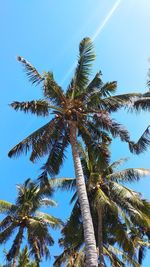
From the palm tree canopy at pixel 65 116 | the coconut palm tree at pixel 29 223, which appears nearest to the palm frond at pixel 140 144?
the palm tree canopy at pixel 65 116

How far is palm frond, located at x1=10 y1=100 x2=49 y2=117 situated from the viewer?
2019 centimetres

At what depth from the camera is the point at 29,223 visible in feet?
91.0

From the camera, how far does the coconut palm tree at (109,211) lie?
76.2 feet

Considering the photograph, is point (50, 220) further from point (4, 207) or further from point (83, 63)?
point (83, 63)

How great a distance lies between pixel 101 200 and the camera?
74.6 ft

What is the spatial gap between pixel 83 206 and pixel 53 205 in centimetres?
1452

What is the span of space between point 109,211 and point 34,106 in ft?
28.5

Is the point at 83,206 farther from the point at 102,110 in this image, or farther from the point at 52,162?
the point at 102,110

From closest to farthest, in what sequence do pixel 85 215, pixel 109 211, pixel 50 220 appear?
pixel 85 215 < pixel 109 211 < pixel 50 220

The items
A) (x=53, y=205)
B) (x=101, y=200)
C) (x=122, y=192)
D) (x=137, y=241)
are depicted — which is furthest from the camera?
(x=53, y=205)

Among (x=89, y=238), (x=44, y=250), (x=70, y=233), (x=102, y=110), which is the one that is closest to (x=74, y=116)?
(x=102, y=110)

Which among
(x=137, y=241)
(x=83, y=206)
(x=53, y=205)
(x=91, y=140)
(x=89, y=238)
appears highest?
(x=53, y=205)

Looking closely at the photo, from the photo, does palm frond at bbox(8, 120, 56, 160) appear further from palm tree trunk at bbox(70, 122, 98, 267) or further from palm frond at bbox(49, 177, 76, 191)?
palm frond at bbox(49, 177, 76, 191)

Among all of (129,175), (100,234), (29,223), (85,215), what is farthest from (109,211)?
(85,215)
